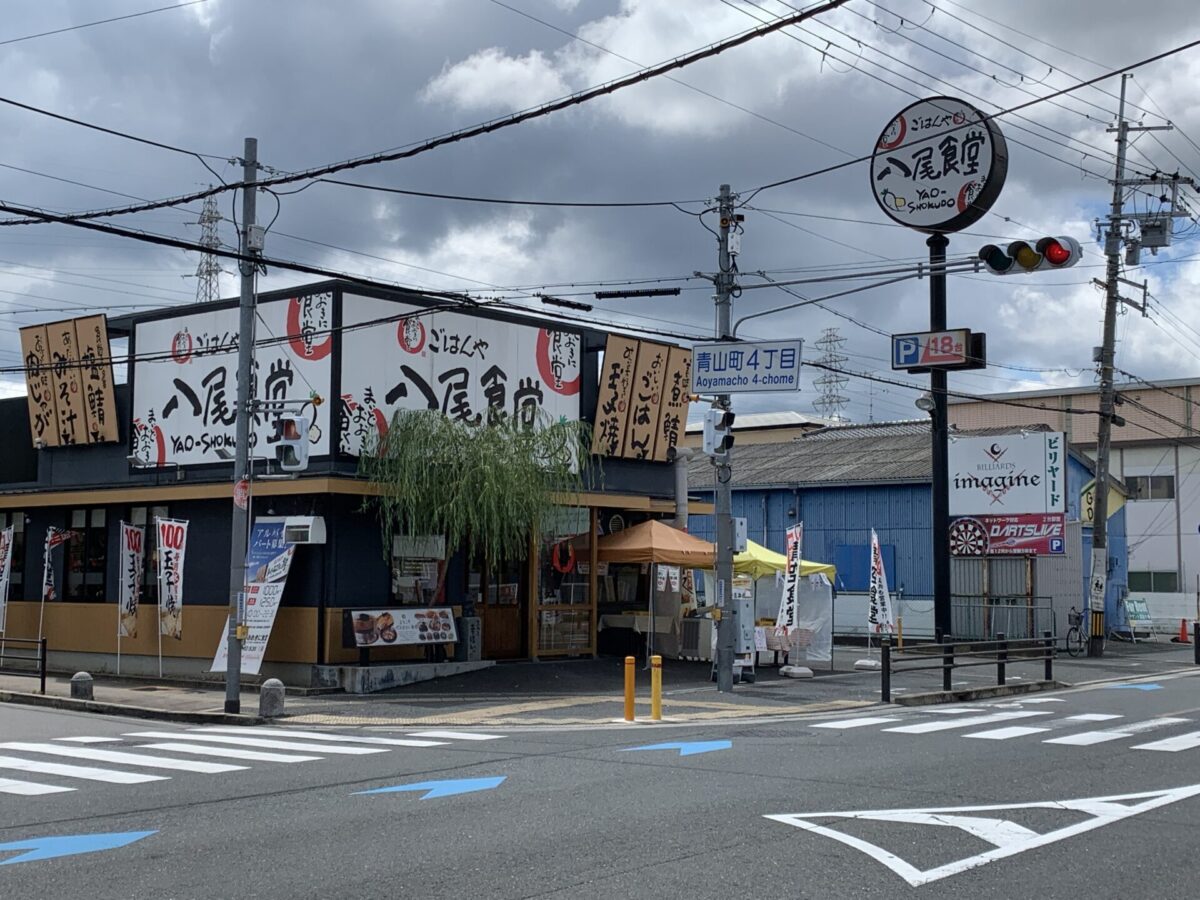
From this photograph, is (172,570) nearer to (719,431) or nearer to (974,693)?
(719,431)

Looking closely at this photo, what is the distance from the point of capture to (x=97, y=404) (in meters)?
26.4

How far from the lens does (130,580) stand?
24656 millimetres

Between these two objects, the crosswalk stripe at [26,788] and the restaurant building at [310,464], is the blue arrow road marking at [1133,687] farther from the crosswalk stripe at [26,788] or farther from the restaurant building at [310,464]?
the crosswalk stripe at [26,788]

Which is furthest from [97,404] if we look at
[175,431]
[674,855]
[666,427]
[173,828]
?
[674,855]

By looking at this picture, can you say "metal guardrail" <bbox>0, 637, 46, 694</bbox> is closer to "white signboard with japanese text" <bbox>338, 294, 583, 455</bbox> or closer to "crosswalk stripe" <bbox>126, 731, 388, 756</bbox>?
"white signboard with japanese text" <bbox>338, 294, 583, 455</bbox>

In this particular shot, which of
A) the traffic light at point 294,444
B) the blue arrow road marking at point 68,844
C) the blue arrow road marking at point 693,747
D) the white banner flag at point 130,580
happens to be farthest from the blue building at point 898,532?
the blue arrow road marking at point 68,844

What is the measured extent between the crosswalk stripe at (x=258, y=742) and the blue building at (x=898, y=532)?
2544 centimetres

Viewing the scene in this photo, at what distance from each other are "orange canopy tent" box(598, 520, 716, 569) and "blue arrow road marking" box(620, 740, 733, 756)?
970cm

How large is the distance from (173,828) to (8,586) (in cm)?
2015

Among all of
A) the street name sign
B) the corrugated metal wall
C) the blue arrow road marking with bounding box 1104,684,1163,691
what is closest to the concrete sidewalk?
the blue arrow road marking with bounding box 1104,684,1163,691

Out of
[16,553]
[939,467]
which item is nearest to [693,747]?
[939,467]

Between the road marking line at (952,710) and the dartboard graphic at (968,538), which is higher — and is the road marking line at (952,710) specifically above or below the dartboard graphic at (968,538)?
below

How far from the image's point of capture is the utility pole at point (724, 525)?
72.3 ft

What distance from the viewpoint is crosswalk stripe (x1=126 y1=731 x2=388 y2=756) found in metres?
14.8
